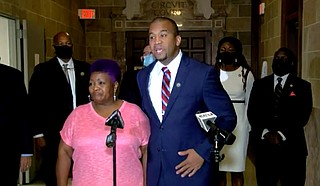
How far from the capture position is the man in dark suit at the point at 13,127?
2.54 metres

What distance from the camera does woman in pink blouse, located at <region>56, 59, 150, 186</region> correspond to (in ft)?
5.95

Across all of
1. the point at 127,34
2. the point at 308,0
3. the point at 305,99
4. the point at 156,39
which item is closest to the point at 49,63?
the point at 156,39

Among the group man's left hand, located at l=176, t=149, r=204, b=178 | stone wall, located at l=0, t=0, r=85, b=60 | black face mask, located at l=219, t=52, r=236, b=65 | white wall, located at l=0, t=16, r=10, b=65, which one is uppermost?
stone wall, located at l=0, t=0, r=85, b=60

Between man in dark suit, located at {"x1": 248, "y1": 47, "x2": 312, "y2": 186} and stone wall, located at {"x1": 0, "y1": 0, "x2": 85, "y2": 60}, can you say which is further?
stone wall, located at {"x1": 0, "y1": 0, "x2": 85, "y2": 60}

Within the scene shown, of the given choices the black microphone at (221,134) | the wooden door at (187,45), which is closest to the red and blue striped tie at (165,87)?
the black microphone at (221,134)

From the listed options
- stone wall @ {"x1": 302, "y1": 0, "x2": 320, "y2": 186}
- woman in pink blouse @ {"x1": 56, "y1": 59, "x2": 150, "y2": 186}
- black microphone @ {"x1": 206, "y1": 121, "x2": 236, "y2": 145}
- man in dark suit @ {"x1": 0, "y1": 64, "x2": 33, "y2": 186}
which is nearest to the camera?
black microphone @ {"x1": 206, "y1": 121, "x2": 236, "y2": 145}

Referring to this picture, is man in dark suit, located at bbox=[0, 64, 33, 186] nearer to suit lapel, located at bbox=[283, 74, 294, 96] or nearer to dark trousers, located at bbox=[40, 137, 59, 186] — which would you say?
dark trousers, located at bbox=[40, 137, 59, 186]

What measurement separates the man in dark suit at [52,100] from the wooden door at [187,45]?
12.2 feet

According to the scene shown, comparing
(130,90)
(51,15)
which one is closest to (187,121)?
(130,90)

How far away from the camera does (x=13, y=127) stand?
8.56 feet

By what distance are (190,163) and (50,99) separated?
168 cm

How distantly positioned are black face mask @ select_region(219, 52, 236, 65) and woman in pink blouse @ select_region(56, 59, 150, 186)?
168 centimetres

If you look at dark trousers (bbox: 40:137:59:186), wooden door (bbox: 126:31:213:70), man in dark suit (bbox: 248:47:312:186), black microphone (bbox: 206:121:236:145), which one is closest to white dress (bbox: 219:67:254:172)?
man in dark suit (bbox: 248:47:312:186)

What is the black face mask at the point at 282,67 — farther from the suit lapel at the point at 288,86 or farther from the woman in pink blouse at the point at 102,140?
the woman in pink blouse at the point at 102,140
